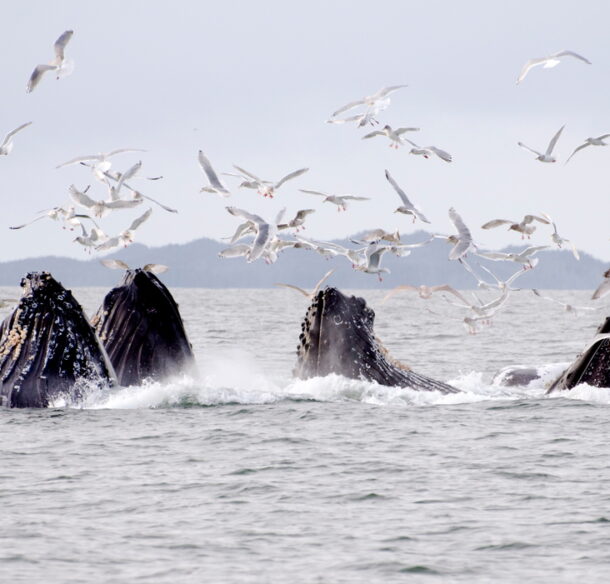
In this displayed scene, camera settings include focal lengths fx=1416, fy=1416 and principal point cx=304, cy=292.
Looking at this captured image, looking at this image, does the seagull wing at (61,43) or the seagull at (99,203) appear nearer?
the seagull wing at (61,43)

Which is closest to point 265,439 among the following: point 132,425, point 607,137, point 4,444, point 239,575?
point 132,425

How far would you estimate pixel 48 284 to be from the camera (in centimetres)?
2030

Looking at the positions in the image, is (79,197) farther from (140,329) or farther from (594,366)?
(594,366)

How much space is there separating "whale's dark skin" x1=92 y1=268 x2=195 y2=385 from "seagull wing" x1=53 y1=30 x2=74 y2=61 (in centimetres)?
446

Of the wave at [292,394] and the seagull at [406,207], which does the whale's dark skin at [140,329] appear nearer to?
the wave at [292,394]

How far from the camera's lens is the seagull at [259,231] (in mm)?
21188

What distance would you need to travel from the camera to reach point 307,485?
16.5 m

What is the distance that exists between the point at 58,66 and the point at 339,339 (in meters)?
6.64

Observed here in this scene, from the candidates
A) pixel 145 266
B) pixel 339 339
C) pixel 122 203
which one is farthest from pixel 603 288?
pixel 122 203

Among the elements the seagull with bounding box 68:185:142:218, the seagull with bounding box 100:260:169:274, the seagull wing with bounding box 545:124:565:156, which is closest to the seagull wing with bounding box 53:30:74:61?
the seagull with bounding box 68:185:142:218

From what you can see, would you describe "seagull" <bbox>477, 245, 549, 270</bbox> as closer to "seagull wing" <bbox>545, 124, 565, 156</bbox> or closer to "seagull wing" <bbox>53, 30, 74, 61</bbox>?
"seagull wing" <bbox>545, 124, 565, 156</bbox>

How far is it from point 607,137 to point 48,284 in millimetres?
10222

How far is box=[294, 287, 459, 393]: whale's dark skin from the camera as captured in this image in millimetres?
21609

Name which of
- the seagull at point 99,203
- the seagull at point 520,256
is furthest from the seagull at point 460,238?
the seagull at point 99,203
